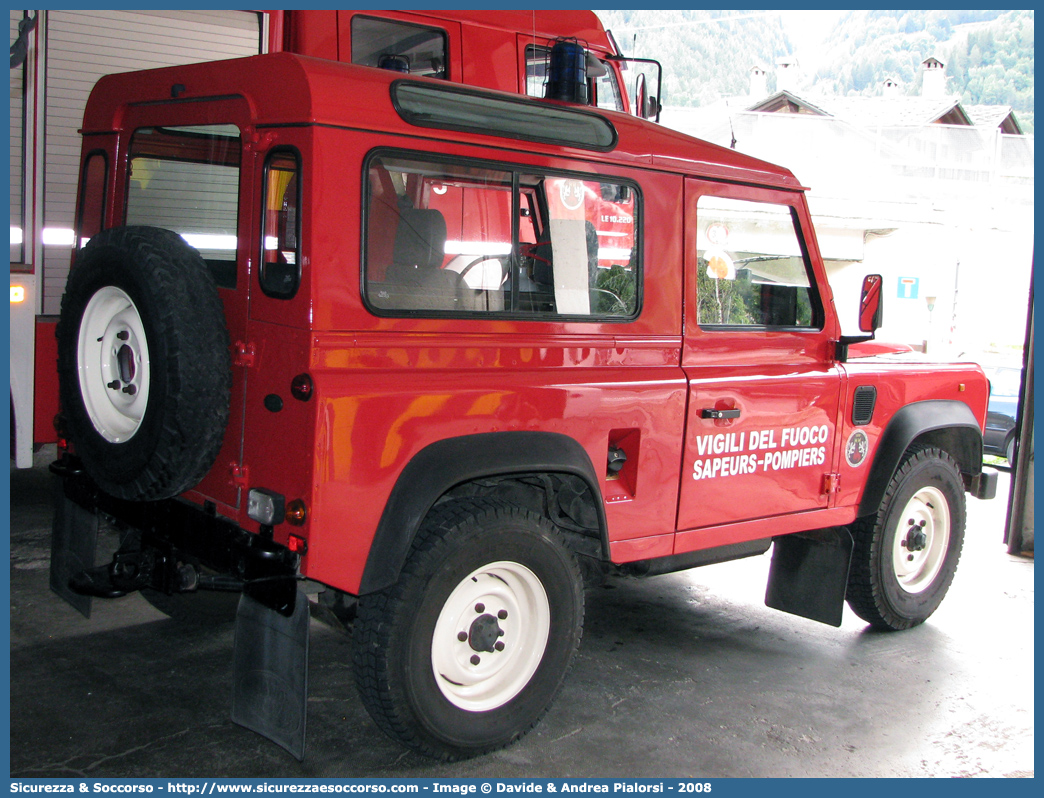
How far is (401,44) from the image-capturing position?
209 inches

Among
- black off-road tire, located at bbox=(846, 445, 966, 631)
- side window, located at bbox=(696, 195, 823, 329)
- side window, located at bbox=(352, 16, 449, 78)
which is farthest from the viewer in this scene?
side window, located at bbox=(352, 16, 449, 78)

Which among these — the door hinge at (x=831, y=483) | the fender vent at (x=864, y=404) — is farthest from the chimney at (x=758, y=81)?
the door hinge at (x=831, y=483)

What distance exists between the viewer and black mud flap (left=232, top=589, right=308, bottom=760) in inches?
122

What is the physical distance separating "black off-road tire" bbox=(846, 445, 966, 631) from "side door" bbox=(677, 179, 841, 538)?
21.7 inches

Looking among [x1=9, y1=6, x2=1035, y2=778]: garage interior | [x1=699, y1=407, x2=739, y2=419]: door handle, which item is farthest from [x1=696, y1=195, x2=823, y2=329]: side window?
[x1=9, y1=6, x2=1035, y2=778]: garage interior

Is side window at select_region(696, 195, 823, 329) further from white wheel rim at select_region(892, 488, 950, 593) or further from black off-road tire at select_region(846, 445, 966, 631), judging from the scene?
white wheel rim at select_region(892, 488, 950, 593)

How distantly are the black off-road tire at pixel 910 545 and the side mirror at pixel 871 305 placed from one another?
905mm

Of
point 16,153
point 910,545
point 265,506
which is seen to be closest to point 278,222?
point 265,506

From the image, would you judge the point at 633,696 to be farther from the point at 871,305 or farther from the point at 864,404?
the point at 871,305

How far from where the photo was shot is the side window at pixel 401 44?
5156 mm

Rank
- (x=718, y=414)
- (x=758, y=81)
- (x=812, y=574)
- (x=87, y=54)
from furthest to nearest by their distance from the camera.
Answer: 1. (x=758, y=81)
2. (x=87, y=54)
3. (x=812, y=574)
4. (x=718, y=414)

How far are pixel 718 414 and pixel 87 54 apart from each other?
438 cm
